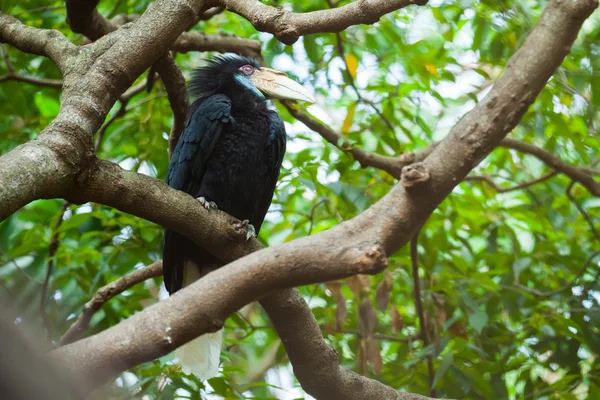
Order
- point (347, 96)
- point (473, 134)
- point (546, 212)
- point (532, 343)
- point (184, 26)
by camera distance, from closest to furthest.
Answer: point (473, 134)
point (184, 26)
point (532, 343)
point (546, 212)
point (347, 96)

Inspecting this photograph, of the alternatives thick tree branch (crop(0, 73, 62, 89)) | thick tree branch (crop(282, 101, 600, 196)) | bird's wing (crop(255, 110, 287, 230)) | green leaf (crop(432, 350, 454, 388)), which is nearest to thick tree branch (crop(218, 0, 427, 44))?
bird's wing (crop(255, 110, 287, 230))

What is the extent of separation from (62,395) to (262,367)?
6773 mm

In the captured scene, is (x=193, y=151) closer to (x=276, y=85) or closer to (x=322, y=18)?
(x=276, y=85)

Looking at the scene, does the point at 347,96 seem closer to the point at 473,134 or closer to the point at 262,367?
the point at 262,367

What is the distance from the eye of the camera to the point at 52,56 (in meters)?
3.52

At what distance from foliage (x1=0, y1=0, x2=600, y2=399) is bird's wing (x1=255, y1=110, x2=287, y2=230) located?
0.93 ft

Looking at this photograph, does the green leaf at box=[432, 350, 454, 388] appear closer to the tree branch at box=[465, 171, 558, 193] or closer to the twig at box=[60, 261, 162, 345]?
the tree branch at box=[465, 171, 558, 193]

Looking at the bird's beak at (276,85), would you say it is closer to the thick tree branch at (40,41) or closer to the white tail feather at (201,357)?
the thick tree branch at (40,41)

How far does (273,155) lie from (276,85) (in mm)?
571

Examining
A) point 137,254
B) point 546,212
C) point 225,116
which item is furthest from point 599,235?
point 137,254

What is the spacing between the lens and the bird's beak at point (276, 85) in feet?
15.3

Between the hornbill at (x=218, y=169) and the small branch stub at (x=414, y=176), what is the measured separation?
200 centimetres

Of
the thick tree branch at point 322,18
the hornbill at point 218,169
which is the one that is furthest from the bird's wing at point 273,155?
the thick tree branch at point 322,18

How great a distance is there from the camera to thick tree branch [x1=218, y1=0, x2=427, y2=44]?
310cm
